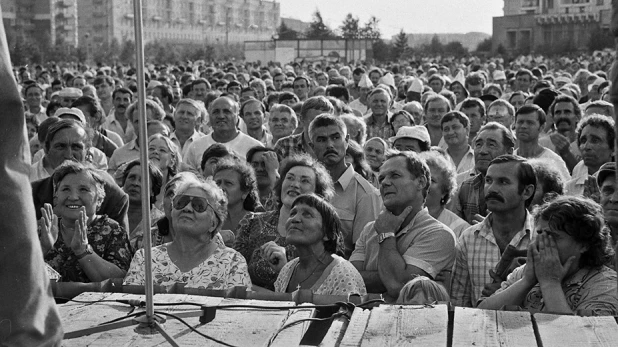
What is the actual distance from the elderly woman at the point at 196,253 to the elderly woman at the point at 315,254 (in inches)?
11.9

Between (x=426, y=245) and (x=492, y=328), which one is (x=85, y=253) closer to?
(x=426, y=245)

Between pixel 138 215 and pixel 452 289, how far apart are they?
297cm

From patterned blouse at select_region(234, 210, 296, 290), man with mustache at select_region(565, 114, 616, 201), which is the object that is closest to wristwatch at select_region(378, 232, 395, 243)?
patterned blouse at select_region(234, 210, 296, 290)

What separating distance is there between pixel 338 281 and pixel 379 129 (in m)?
6.88

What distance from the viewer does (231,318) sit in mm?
4066

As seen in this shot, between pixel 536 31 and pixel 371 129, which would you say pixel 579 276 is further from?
pixel 536 31

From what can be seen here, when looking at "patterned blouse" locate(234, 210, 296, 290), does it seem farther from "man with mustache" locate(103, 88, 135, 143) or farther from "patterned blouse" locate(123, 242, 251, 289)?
"man with mustache" locate(103, 88, 135, 143)

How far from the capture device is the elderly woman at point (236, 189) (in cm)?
752

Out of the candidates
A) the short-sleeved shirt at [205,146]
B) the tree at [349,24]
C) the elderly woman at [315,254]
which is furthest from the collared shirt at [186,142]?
the tree at [349,24]

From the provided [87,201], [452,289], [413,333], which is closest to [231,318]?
[413,333]

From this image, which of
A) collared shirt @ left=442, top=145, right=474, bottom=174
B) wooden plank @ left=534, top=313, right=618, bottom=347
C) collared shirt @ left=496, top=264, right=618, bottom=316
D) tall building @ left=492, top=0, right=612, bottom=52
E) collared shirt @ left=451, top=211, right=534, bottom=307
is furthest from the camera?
tall building @ left=492, top=0, right=612, bottom=52

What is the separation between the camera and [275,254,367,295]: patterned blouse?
5.70 metres

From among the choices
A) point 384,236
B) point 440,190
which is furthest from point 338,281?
point 440,190

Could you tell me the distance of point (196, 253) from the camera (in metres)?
6.03
